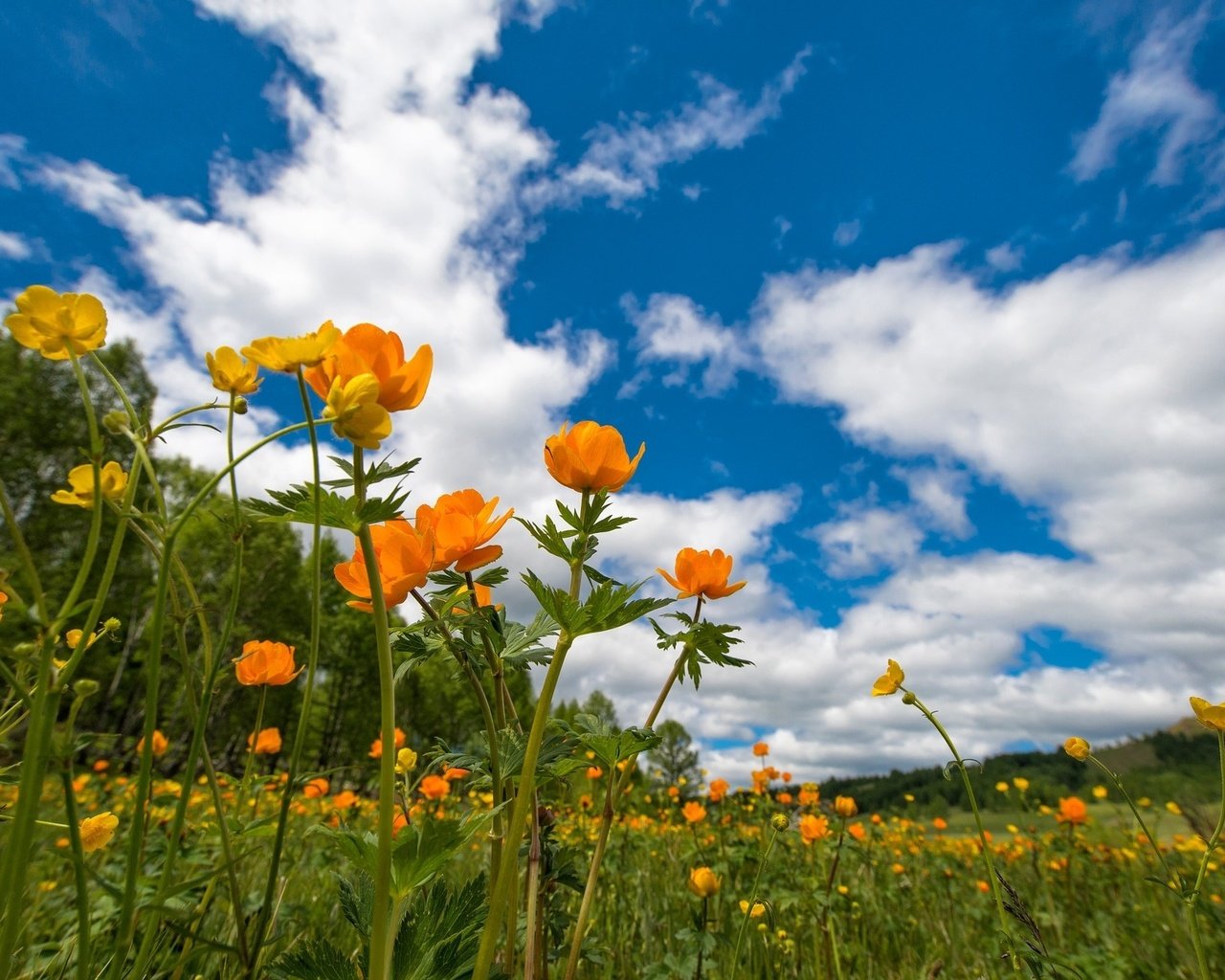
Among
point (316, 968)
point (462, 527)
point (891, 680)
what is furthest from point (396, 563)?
point (891, 680)

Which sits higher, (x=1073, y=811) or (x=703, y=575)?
(x=703, y=575)

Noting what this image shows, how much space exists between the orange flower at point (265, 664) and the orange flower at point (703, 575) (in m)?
0.88

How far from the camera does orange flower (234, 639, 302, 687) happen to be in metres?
1.41

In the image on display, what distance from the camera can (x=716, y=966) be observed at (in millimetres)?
2264

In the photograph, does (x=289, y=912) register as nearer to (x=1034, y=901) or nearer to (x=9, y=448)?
(x=1034, y=901)

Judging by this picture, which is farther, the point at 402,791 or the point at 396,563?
the point at 402,791

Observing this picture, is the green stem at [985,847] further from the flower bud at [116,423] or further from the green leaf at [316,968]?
the flower bud at [116,423]

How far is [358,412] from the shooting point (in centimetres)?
81

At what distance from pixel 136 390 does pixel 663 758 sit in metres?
25.0

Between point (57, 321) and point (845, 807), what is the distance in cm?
302

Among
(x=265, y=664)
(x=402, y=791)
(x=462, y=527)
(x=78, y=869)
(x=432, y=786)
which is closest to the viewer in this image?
(x=78, y=869)

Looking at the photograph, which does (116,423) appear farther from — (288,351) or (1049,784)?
(1049,784)

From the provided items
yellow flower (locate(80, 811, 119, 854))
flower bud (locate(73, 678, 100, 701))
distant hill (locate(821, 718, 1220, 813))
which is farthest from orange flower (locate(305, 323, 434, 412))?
distant hill (locate(821, 718, 1220, 813))

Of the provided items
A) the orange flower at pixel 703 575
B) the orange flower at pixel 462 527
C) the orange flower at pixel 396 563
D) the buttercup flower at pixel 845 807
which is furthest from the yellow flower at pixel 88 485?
the buttercup flower at pixel 845 807
